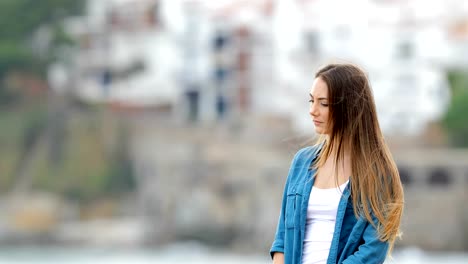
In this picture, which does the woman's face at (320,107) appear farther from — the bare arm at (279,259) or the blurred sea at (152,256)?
the blurred sea at (152,256)

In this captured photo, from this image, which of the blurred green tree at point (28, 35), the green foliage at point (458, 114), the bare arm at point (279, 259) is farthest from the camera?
the blurred green tree at point (28, 35)

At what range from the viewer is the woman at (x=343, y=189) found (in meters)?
2.47

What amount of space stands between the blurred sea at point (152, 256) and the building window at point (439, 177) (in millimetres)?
1950

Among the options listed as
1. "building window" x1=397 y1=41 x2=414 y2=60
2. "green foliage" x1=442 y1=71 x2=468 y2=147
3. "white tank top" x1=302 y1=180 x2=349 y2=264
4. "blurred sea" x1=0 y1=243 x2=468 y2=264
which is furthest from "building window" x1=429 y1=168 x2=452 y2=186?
"white tank top" x1=302 y1=180 x2=349 y2=264

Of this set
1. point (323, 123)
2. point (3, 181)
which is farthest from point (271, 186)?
point (323, 123)

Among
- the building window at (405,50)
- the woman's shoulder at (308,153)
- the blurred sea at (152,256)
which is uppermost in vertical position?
the building window at (405,50)

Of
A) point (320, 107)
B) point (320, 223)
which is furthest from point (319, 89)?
point (320, 223)

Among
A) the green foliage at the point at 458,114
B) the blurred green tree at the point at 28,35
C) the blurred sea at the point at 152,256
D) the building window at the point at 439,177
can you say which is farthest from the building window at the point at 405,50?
the blurred green tree at the point at 28,35

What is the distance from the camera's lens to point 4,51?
4206 centimetres

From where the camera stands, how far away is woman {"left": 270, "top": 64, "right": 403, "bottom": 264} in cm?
247

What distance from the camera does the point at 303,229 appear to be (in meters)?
2.54

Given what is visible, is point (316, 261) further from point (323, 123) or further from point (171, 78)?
point (171, 78)

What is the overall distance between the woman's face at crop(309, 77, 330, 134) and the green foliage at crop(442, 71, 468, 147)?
36584mm

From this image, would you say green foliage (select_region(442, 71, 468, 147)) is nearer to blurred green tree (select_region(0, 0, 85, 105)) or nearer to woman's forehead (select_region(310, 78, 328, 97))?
blurred green tree (select_region(0, 0, 85, 105))
